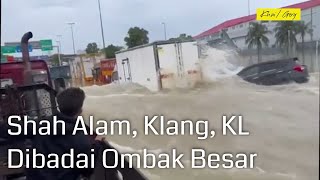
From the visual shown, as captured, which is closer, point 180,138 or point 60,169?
point 60,169

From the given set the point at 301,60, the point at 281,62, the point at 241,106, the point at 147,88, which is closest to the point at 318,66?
the point at 301,60

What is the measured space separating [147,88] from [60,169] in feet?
44.7

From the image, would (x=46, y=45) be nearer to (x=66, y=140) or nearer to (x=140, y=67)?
(x=140, y=67)

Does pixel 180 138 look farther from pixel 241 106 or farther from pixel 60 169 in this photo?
pixel 60 169

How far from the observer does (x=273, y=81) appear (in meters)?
5.42

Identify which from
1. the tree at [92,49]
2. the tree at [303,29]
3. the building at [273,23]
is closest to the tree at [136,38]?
the building at [273,23]

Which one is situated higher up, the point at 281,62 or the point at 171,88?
the point at 281,62

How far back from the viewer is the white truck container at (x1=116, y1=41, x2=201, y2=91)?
49.2 feet

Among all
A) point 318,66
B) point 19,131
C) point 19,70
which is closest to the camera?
point 19,131

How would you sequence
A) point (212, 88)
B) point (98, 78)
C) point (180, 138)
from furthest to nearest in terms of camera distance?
point (98, 78)
point (212, 88)
point (180, 138)

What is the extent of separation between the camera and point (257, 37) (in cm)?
582

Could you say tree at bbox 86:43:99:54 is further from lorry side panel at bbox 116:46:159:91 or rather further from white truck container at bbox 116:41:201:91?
white truck container at bbox 116:41:201:91

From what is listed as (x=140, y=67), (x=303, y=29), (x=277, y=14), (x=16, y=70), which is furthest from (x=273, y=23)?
(x=140, y=67)

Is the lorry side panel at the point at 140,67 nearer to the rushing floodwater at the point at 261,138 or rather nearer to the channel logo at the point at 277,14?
the rushing floodwater at the point at 261,138
